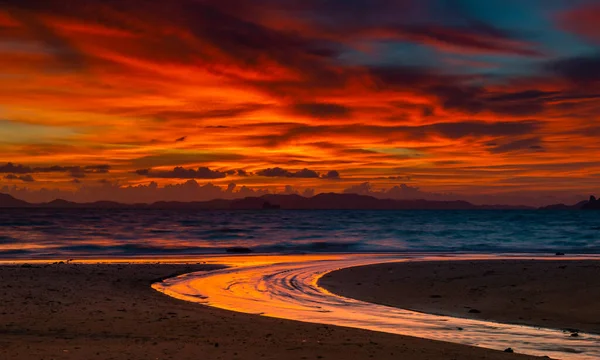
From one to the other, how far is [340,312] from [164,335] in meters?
6.28

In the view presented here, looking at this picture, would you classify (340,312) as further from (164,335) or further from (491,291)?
(491,291)

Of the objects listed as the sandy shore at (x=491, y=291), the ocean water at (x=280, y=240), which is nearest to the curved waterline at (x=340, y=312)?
the sandy shore at (x=491, y=291)

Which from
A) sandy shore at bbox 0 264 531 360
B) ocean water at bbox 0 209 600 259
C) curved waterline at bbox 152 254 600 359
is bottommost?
ocean water at bbox 0 209 600 259

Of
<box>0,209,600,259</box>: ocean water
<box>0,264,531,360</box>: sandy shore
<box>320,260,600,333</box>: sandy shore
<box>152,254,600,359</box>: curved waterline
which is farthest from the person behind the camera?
<box>0,209,600,259</box>: ocean water

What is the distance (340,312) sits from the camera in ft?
61.2

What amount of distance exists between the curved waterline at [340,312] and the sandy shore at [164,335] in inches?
44.7

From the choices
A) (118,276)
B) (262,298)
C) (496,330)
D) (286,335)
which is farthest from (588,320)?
(118,276)

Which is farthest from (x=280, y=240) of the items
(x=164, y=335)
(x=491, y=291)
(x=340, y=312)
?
(x=164, y=335)

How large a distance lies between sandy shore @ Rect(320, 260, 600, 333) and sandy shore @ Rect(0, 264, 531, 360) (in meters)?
5.75

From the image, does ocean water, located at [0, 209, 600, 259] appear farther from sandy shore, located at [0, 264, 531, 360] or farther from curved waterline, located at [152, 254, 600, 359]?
sandy shore, located at [0, 264, 531, 360]

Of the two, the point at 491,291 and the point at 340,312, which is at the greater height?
the point at 491,291

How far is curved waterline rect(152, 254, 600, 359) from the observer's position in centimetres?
1399

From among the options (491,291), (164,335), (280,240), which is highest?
(164,335)

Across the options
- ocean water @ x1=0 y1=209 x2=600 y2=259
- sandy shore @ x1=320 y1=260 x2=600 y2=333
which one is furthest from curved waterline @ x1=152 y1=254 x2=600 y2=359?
ocean water @ x1=0 y1=209 x2=600 y2=259
